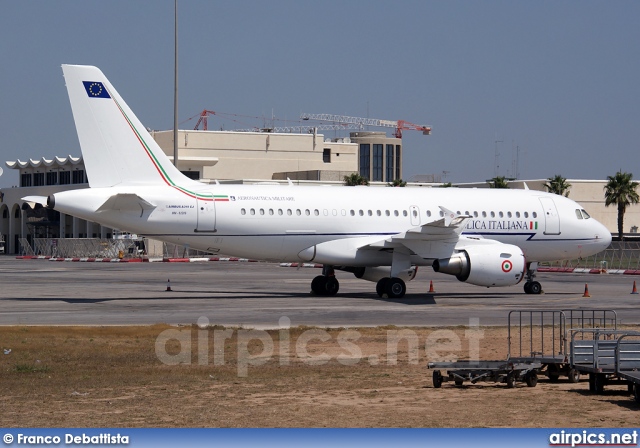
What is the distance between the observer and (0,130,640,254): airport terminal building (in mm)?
98500

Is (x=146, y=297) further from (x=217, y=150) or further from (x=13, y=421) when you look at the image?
(x=217, y=150)

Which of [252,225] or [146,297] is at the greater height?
[252,225]

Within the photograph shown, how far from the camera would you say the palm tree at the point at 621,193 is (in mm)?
90750

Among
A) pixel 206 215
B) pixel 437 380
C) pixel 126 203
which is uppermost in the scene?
pixel 126 203

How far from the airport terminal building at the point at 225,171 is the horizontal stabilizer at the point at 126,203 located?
64.8m

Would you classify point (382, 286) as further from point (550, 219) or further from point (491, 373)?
point (491, 373)

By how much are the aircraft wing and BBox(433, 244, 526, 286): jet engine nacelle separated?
0.39 meters

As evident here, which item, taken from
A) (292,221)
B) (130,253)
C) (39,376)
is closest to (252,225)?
(292,221)

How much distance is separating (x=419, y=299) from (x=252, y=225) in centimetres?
619

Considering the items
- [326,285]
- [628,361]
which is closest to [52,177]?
[326,285]

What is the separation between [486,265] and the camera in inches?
1302

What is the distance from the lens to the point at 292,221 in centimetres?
3378

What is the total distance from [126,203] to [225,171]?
244 feet

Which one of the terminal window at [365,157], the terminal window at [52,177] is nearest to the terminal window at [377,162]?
the terminal window at [365,157]
